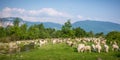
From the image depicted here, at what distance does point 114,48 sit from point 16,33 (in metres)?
66.7

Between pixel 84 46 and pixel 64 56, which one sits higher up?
pixel 84 46

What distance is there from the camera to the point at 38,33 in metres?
→ 108

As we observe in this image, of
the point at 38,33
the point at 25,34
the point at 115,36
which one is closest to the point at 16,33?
the point at 25,34

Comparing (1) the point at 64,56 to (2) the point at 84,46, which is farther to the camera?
(2) the point at 84,46

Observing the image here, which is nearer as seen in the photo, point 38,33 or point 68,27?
point 68,27

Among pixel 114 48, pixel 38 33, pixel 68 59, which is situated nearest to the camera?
pixel 68 59

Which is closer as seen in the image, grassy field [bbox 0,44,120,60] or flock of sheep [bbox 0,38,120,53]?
grassy field [bbox 0,44,120,60]

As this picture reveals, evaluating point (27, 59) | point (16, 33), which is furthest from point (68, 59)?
point (16, 33)

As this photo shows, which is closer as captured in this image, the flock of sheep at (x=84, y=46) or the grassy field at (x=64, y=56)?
the grassy field at (x=64, y=56)

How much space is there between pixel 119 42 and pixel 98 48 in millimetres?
14862

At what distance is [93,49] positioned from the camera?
34594mm

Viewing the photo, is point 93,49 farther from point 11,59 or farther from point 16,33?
point 16,33

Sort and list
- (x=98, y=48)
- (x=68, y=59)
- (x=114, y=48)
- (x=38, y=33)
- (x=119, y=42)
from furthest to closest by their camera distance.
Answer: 1. (x=38, y=33)
2. (x=119, y=42)
3. (x=114, y=48)
4. (x=98, y=48)
5. (x=68, y=59)

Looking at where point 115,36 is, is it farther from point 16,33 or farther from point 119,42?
point 16,33
